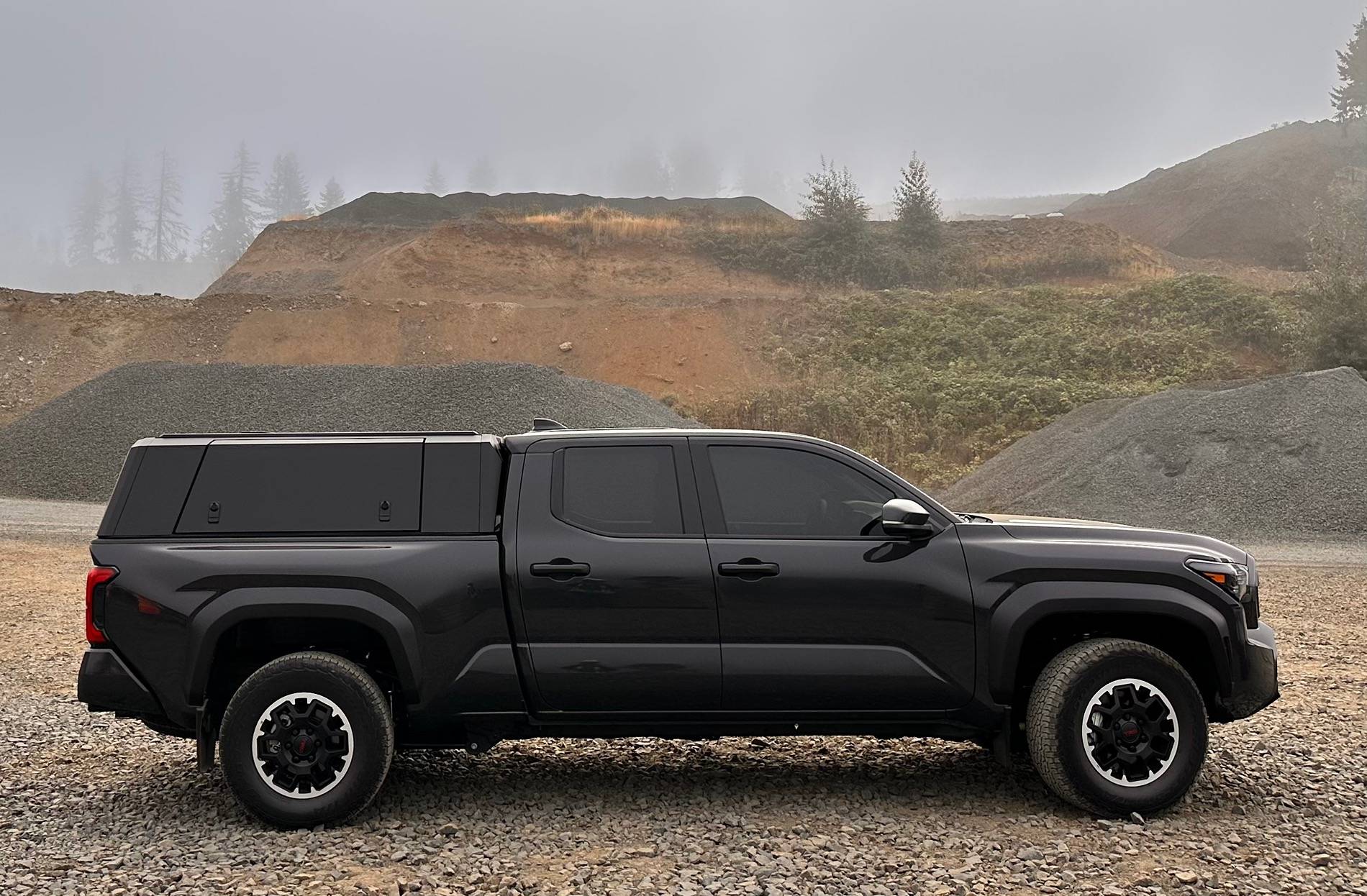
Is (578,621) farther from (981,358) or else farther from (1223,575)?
(981,358)

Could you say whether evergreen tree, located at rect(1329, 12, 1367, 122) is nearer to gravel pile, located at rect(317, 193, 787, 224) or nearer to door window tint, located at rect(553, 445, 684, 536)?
gravel pile, located at rect(317, 193, 787, 224)

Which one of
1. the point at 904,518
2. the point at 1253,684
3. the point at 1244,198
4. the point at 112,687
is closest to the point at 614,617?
the point at 904,518

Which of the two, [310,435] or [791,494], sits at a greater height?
[310,435]

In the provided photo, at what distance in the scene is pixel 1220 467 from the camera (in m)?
22.1

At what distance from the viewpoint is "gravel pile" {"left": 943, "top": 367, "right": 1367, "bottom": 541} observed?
2058 cm

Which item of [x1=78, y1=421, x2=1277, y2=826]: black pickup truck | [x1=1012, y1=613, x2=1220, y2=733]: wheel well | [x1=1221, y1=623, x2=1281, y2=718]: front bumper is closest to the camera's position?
[x1=78, y1=421, x2=1277, y2=826]: black pickup truck

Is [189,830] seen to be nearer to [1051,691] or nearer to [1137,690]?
[1051,691]

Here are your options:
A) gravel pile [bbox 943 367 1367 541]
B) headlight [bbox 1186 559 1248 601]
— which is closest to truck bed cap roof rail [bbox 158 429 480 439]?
headlight [bbox 1186 559 1248 601]

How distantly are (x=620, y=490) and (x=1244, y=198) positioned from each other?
78762 mm

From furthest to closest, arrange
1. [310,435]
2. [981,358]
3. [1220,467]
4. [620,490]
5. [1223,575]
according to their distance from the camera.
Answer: [981,358]
[1220,467]
[310,435]
[620,490]
[1223,575]

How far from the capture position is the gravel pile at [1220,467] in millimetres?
20578

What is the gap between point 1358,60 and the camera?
83.2 meters

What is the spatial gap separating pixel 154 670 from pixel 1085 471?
69.5ft

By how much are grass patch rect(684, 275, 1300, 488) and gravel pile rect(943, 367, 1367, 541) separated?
17.9ft
